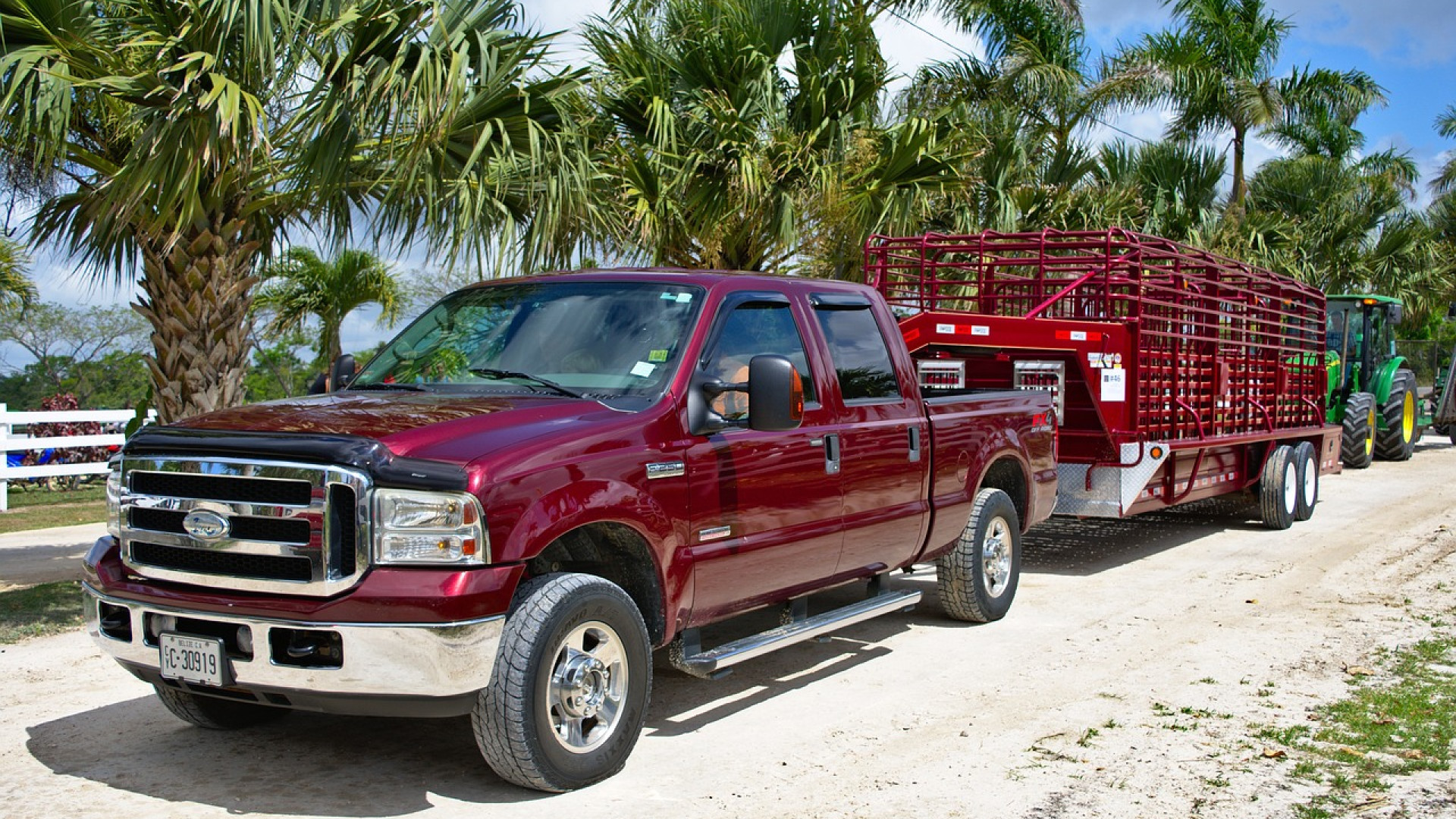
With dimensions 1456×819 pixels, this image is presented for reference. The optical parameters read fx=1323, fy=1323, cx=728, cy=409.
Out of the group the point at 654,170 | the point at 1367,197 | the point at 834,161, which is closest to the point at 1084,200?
the point at 834,161

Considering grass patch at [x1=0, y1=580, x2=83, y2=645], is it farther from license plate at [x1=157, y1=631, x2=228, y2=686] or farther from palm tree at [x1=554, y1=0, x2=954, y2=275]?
palm tree at [x1=554, y1=0, x2=954, y2=275]

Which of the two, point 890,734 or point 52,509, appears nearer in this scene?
point 890,734

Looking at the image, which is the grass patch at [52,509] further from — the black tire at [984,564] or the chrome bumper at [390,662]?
the chrome bumper at [390,662]

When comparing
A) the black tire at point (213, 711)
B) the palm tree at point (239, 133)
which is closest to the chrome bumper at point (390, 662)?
the black tire at point (213, 711)

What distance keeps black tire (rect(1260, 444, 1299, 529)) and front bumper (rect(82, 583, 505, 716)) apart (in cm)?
1019

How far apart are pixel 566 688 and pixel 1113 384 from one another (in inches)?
243

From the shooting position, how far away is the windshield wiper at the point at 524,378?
18.5 ft

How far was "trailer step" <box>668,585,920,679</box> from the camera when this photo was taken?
18.7 ft

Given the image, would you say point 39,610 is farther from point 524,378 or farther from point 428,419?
point 428,419

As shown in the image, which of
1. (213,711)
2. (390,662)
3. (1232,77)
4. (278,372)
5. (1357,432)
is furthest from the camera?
(278,372)

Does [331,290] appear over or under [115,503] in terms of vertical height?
over

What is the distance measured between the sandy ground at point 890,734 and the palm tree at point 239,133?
267 cm

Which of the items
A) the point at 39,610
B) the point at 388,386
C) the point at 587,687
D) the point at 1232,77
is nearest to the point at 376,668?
the point at 587,687

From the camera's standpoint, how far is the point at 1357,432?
20250 mm
